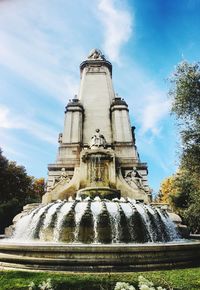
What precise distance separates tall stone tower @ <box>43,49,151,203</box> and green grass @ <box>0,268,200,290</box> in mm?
9872

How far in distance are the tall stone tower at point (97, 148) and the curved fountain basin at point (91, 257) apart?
9140 millimetres

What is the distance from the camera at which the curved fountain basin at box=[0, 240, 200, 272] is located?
20.8 feet

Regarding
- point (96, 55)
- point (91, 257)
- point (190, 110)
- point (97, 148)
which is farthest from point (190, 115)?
point (96, 55)

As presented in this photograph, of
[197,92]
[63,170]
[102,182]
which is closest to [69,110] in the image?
[63,170]

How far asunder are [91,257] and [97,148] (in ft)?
42.8

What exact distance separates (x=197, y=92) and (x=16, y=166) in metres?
28.6

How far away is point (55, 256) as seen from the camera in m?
6.47

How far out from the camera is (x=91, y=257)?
250 inches

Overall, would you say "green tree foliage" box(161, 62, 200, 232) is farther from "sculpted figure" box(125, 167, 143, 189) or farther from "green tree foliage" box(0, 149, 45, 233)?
"green tree foliage" box(0, 149, 45, 233)

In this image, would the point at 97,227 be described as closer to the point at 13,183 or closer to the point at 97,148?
the point at 97,148

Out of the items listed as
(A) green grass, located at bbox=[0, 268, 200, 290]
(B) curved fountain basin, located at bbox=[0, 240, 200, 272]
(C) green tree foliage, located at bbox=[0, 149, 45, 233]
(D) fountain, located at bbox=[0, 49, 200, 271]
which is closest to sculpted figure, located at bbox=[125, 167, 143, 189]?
(D) fountain, located at bbox=[0, 49, 200, 271]

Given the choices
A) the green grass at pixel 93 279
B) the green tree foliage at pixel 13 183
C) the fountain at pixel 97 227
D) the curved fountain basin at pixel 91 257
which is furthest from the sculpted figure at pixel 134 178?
the green tree foliage at pixel 13 183

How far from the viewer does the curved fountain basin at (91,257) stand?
6336 mm

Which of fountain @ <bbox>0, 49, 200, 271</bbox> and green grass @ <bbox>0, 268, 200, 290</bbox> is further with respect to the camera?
fountain @ <bbox>0, 49, 200, 271</bbox>
